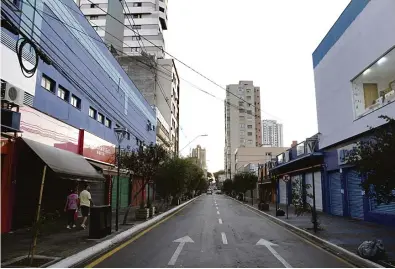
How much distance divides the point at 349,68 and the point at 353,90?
126 cm

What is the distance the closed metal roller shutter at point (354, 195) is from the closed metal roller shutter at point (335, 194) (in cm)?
129

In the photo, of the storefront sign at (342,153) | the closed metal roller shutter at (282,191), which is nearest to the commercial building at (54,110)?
the storefront sign at (342,153)

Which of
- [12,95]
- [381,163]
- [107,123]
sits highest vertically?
[107,123]

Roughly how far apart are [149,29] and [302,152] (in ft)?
186

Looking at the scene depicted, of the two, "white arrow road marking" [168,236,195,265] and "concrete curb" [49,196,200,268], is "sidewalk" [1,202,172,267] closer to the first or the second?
"concrete curb" [49,196,200,268]

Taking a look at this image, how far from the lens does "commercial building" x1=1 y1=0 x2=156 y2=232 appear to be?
11.9 meters

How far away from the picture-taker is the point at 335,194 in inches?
900

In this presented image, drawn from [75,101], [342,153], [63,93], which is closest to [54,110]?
[63,93]

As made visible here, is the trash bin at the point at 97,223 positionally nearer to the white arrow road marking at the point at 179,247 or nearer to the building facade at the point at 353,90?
the white arrow road marking at the point at 179,247

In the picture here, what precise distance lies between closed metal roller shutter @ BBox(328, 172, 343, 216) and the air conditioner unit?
1857cm

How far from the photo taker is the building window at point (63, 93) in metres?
17.3

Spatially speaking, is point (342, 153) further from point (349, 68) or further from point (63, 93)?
point (63, 93)

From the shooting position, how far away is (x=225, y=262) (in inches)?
319

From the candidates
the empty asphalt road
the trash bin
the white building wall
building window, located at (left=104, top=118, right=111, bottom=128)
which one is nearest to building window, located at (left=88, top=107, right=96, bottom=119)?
building window, located at (left=104, top=118, right=111, bottom=128)
